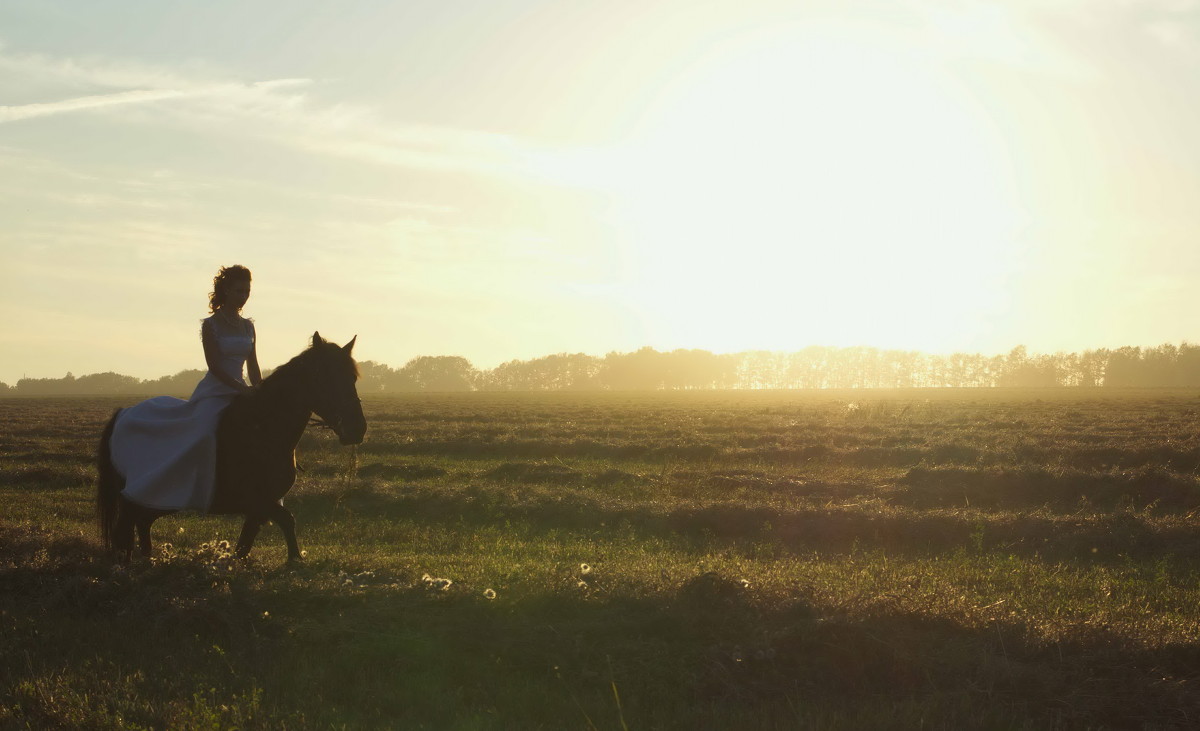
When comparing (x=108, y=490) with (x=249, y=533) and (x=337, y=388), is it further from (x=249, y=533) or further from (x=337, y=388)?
(x=337, y=388)

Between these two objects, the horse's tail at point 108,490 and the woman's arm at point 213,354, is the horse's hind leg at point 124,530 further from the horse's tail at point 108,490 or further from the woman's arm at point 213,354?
the woman's arm at point 213,354

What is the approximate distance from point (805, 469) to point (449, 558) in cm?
1486

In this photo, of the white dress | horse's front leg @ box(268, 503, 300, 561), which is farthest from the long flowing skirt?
horse's front leg @ box(268, 503, 300, 561)

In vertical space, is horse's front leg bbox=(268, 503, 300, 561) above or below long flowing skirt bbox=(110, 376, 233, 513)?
below

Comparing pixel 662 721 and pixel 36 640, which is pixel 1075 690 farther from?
pixel 36 640

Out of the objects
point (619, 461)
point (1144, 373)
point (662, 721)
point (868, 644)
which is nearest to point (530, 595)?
point (662, 721)

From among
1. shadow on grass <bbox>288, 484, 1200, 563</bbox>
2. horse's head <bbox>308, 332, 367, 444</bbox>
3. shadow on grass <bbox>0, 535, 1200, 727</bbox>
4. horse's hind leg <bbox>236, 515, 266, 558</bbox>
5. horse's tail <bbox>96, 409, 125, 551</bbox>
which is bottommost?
shadow on grass <bbox>288, 484, 1200, 563</bbox>

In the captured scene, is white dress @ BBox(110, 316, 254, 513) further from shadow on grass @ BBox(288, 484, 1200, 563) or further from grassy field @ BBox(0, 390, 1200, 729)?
shadow on grass @ BBox(288, 484, 1200, 563)

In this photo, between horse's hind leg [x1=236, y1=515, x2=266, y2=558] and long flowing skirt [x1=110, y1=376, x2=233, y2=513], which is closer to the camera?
long flowing skirt [x1=110, y1=376, x2=233, y2=513]

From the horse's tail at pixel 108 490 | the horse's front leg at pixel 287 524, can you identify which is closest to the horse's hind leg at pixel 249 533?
the horse's front leg at pixel 287 524

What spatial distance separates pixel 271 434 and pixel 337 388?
3.32ft

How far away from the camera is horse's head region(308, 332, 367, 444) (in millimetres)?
9141

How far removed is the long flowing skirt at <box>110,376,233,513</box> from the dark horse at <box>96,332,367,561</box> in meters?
0.13

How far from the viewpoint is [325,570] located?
30.9ft
